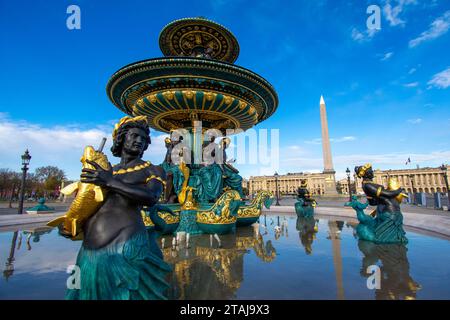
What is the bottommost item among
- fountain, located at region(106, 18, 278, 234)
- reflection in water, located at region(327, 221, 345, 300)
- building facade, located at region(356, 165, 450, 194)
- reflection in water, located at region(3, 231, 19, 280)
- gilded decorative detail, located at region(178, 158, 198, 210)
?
reflection in water, located at region(3, 231, 19, 280)

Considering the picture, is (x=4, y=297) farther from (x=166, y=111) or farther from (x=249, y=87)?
(x=249, y=87)

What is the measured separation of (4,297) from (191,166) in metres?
6.15

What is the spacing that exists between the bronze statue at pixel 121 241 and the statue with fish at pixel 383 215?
5675mm

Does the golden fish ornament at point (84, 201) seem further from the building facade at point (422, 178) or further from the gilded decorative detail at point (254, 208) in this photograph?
the building facade at point (422, 178)

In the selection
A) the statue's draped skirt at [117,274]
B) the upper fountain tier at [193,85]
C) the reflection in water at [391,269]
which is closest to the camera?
the statue's draped skirt at [117,274]

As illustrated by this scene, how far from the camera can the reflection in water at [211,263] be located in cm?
293

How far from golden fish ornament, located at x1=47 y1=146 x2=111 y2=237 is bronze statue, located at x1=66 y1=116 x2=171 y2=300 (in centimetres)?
7

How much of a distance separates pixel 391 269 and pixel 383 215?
7.81 feet

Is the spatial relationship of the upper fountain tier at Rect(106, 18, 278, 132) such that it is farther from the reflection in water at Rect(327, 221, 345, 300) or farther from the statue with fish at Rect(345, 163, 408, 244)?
the reflection in water at Rect(327, 221, 345, 300)

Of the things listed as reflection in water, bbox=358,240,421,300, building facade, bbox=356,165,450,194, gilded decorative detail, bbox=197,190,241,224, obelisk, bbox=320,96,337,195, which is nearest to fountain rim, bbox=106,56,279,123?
gilded decorative detail, bbox=197,190,241,224

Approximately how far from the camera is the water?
2.85 m

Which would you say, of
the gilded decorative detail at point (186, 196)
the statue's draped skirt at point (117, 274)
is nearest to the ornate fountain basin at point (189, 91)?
the gilded decorative detail at point (186, 196)

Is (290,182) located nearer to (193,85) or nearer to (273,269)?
(193,85)
